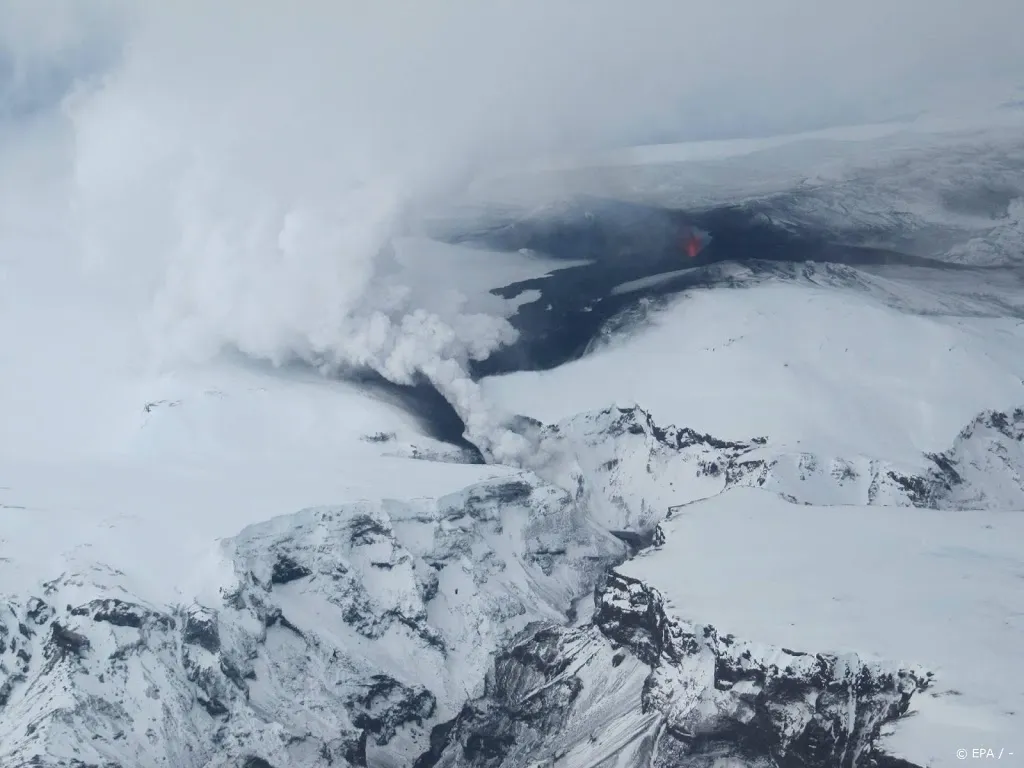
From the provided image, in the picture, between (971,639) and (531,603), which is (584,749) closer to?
(531,603)

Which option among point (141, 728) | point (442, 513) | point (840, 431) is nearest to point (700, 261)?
point (840, 431)

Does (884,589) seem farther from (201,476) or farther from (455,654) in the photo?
(201,476)

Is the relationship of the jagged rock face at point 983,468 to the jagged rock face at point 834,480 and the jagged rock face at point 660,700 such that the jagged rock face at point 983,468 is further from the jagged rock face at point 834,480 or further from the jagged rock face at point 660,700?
the jagged rock face at point 660,700

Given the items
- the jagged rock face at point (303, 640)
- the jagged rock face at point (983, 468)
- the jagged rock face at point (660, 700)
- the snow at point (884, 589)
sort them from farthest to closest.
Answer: the jagged rock face at point (983, 468), the jagged rock face at point (303, 640), the jagged rock face at point (660, 700), the snow at point (884, 589)

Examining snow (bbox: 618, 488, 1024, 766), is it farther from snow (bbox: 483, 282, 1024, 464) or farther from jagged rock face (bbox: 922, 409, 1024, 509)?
snow (bbox: 483, 282, 1024, 464)

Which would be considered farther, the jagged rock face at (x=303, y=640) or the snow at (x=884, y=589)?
the jagged rock face at (x=303, y=640)

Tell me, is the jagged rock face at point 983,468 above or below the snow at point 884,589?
below

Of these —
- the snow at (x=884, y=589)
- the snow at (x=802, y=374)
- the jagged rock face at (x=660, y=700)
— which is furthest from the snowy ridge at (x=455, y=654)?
the snow at (x=802, y=374)
